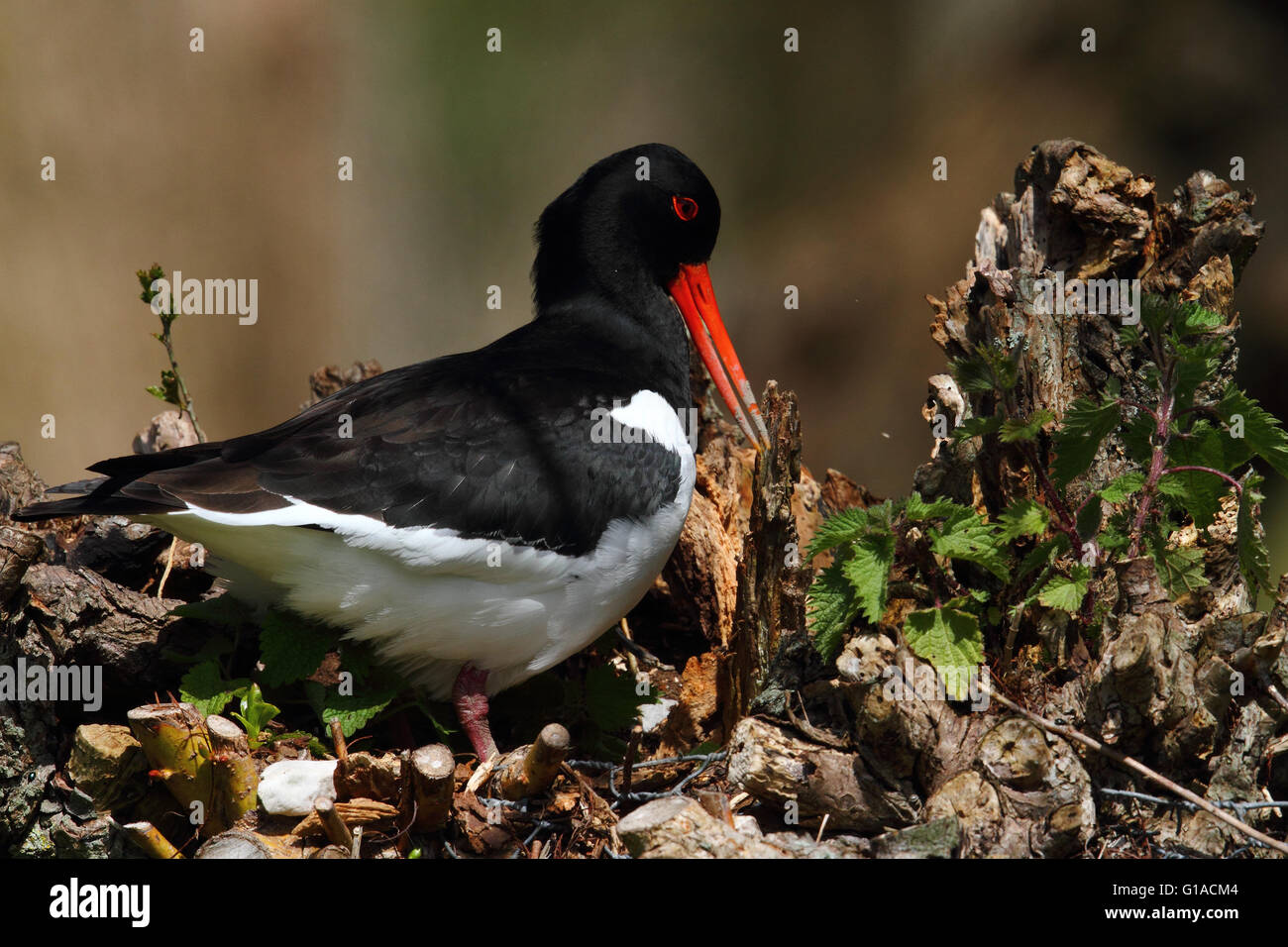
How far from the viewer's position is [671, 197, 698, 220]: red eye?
4922mm

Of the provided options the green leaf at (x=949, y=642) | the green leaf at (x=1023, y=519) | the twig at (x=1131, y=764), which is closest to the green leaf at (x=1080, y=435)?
the green leaf at (x=1023, y=519)

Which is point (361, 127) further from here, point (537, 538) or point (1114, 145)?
point (537, 538)

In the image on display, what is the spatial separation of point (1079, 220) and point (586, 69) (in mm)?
5805

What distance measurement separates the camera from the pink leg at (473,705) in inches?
164

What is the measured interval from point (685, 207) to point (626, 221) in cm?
25

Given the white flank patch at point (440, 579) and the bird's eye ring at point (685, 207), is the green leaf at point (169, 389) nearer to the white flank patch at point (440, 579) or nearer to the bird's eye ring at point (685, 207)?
the white flank patch at point (440, 579)

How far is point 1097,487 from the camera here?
385 centimetres

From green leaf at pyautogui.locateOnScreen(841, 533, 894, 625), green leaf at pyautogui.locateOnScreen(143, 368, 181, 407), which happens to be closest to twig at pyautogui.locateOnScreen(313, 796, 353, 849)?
green leaf at pyautogui.locateOnScreen(841, 533, 894, 625)

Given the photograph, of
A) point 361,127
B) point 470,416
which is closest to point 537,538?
point 470,416

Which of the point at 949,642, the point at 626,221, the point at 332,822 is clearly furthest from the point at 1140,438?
the point at 332,822

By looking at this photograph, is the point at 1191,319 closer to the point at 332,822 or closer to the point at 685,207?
the point at 685,207

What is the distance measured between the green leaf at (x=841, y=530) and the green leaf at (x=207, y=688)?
80.6 inches

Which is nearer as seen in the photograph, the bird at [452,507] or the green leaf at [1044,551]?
the green leaf at [1044,551]

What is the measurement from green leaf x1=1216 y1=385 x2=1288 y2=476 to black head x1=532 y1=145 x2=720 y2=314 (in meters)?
2.37
